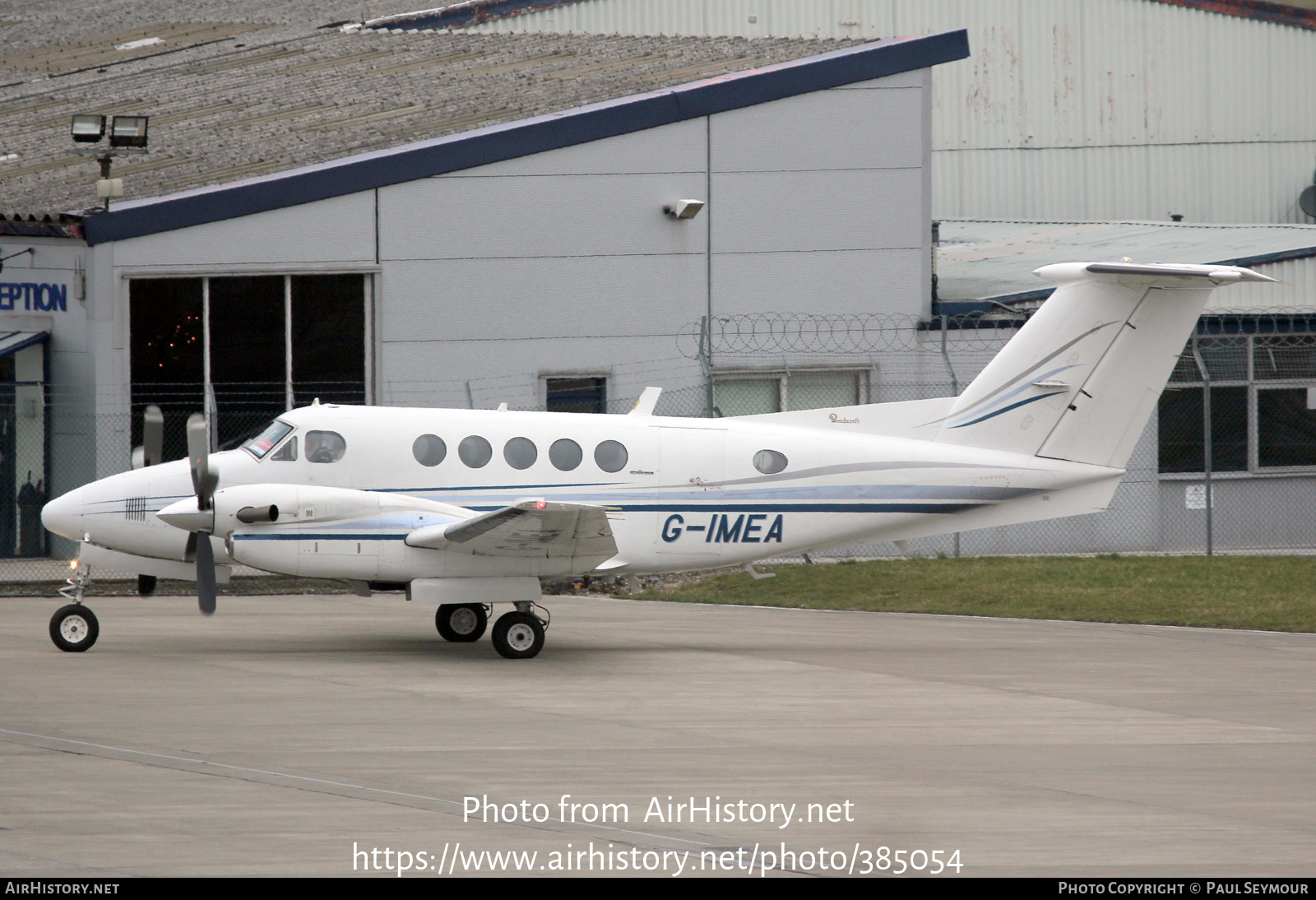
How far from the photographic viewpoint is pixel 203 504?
13.7 meters

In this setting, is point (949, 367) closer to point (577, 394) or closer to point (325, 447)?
point (577, 394)

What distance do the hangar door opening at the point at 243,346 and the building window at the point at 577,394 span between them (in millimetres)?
2840

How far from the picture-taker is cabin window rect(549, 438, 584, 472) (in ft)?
47.9

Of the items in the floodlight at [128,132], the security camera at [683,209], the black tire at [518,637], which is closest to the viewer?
the black tire at [518,637]

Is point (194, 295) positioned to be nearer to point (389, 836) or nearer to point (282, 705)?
point (282, 705)

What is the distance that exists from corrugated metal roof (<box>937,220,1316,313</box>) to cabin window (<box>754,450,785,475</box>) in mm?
10335

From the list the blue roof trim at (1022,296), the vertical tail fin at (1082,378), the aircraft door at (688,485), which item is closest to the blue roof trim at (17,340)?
the aircraft door at (688,485)

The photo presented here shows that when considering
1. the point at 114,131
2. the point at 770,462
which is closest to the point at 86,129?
the point at 114,131

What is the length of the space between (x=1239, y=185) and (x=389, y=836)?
32.4 m

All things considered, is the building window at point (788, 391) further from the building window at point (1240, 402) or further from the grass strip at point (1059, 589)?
the building window at point (1240, 402)

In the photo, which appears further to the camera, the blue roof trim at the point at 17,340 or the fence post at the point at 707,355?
the blue roof trim at the point at 17,340

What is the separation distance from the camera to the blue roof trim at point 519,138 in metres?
22.0

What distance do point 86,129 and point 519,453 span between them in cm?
1046

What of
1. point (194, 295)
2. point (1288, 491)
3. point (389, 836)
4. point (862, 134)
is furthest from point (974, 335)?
point (389, 836)
